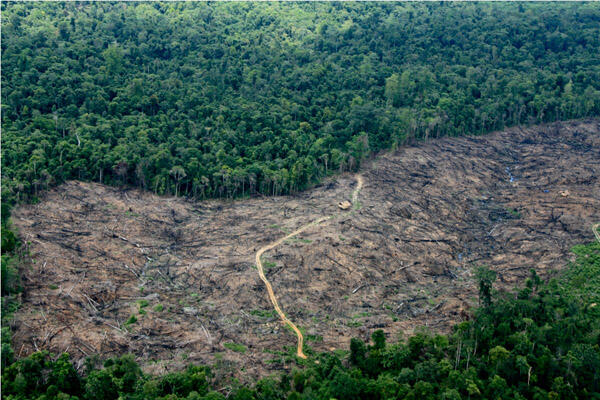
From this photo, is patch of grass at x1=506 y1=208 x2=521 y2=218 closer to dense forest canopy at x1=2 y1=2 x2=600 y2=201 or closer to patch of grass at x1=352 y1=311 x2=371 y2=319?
Result: dense forest canopy at x1=2 y1=2 x2=600 y2=201

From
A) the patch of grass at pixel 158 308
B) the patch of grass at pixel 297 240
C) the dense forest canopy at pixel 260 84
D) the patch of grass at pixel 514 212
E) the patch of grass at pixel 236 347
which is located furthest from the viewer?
the dense forest canopy at pixel 260 84

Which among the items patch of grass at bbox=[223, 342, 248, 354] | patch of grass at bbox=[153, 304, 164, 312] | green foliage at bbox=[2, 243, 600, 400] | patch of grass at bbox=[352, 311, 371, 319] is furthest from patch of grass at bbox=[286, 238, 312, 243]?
patch of grass at bbox=[223, 342, 248, 354]

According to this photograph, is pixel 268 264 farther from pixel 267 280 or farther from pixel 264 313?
pixel 264 313

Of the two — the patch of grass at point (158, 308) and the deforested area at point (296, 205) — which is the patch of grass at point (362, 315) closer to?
the deforested area at point (296, 205)

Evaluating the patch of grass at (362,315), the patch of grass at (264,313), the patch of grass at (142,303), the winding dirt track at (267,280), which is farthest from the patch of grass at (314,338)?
the patch of grass at (142,303)

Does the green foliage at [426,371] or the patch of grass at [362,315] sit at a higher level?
the green foliage at [426,371]

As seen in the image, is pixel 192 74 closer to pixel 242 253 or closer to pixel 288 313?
pixel 242 253
